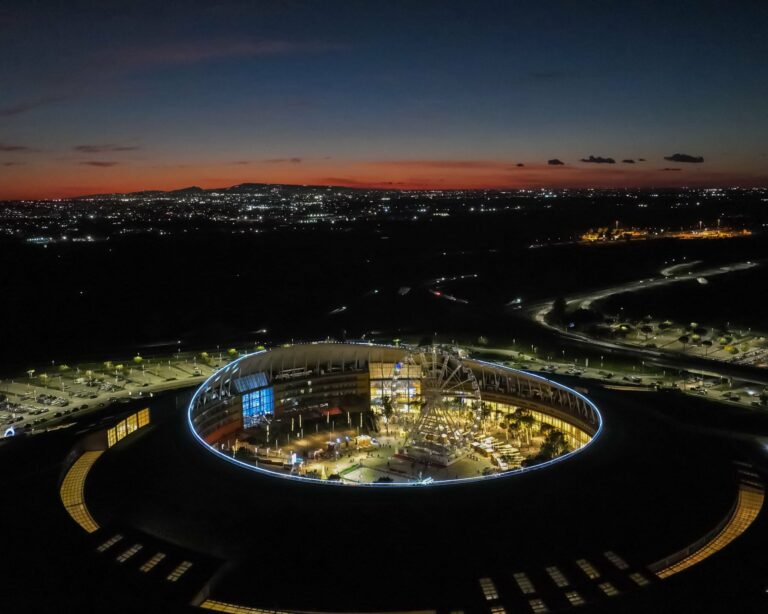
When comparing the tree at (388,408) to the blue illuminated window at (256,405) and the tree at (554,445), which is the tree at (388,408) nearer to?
the blue illuminated window at (256,405)

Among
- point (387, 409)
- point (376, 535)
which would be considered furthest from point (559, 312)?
point (376, 535)

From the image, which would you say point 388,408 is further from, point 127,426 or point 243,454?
point 127,426

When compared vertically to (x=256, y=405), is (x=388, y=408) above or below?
below

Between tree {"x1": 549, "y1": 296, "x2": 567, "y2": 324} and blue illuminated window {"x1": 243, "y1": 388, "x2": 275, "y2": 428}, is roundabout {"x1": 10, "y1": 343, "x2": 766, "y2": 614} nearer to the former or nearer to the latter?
blue illuminated window {"x1": 243, "y1": 388, "x2": 275, "y2": 428}

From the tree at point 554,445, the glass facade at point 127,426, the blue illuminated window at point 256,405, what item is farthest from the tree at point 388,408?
the glass facade at point 127,426

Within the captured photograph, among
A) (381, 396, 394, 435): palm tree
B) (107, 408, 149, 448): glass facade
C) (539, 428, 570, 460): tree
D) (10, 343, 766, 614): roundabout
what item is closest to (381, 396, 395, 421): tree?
(381, 396, 394, 435): palm tree

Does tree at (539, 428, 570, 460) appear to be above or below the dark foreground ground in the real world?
below

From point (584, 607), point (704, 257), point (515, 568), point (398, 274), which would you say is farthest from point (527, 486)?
point (704, 257)

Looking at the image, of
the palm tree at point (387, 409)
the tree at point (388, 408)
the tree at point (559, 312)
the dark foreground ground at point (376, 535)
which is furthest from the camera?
the tree at point (559, 312)
